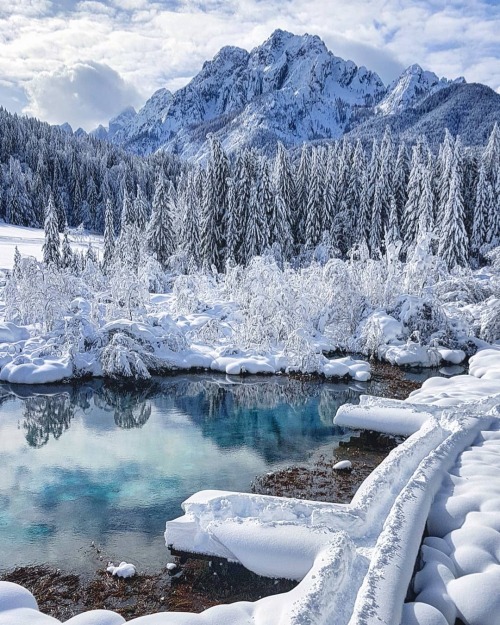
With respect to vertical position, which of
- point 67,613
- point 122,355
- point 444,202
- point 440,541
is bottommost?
point 67,613

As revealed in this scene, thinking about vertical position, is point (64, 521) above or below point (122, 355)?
below

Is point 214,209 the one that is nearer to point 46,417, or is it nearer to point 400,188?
point 400,188

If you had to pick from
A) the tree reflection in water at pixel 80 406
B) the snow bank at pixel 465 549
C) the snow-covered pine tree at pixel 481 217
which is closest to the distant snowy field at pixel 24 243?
the tree reflection in water at pixel 80 406

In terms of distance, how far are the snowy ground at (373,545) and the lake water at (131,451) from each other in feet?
4.76

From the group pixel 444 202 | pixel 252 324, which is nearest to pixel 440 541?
pixel 252 324

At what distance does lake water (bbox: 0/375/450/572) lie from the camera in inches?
330

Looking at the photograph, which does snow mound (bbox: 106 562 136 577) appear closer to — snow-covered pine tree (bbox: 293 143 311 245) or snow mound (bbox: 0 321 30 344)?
snow mound (bbox: 0 321 30 344)

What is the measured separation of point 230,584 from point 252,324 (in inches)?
545

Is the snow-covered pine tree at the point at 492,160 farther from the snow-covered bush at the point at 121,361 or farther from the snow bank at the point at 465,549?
the snow bank at the point at 465,549

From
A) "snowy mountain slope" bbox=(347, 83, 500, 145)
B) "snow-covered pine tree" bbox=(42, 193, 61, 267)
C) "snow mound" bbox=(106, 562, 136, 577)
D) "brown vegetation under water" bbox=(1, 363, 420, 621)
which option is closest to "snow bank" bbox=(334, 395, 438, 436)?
"brown vegetation under water" bbox=(1, 363, 420, 621)

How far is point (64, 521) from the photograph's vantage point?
29.2 feet

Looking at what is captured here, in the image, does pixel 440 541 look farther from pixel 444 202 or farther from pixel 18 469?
pixel 444 202

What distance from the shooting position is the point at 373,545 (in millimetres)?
6598

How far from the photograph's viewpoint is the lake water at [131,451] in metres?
8.38
